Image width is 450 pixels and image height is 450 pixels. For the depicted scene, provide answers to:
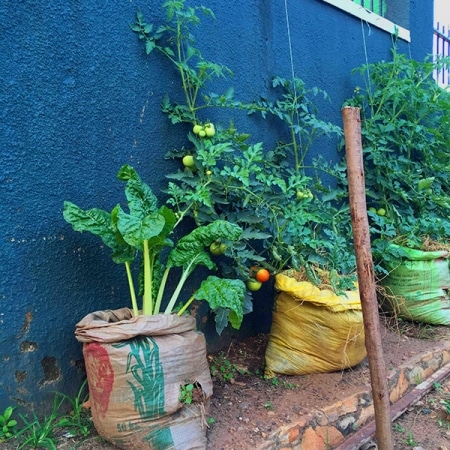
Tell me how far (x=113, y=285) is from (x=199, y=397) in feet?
2.27

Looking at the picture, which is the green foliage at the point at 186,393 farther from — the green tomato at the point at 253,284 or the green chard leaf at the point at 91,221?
the green tomato at the point at 253,284

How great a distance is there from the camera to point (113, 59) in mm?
2283

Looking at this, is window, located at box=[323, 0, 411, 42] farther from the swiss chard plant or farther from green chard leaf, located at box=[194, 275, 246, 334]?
green chard leaf, located at box=[194, 275, 246, 334]

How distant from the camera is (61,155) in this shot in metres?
2.07

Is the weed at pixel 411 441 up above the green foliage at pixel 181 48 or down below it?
below

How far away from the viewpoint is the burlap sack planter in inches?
69.2

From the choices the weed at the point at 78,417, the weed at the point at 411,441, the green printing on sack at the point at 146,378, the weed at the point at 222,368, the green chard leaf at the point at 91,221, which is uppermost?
the green chard leaf at the point at 91,221

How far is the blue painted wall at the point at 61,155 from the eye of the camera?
1915 mm

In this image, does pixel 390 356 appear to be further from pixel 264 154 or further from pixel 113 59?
pixel 113 59

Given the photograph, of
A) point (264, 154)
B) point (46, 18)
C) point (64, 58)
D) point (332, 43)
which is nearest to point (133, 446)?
point (64, 58)

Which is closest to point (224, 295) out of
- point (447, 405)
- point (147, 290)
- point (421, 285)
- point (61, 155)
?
point (147, 290)

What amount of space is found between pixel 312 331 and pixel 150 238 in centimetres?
108

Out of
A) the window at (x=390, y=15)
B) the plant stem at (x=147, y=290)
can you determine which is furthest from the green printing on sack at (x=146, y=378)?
the window at (x=390, y=15)

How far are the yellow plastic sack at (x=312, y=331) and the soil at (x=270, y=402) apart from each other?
3.1 inches
